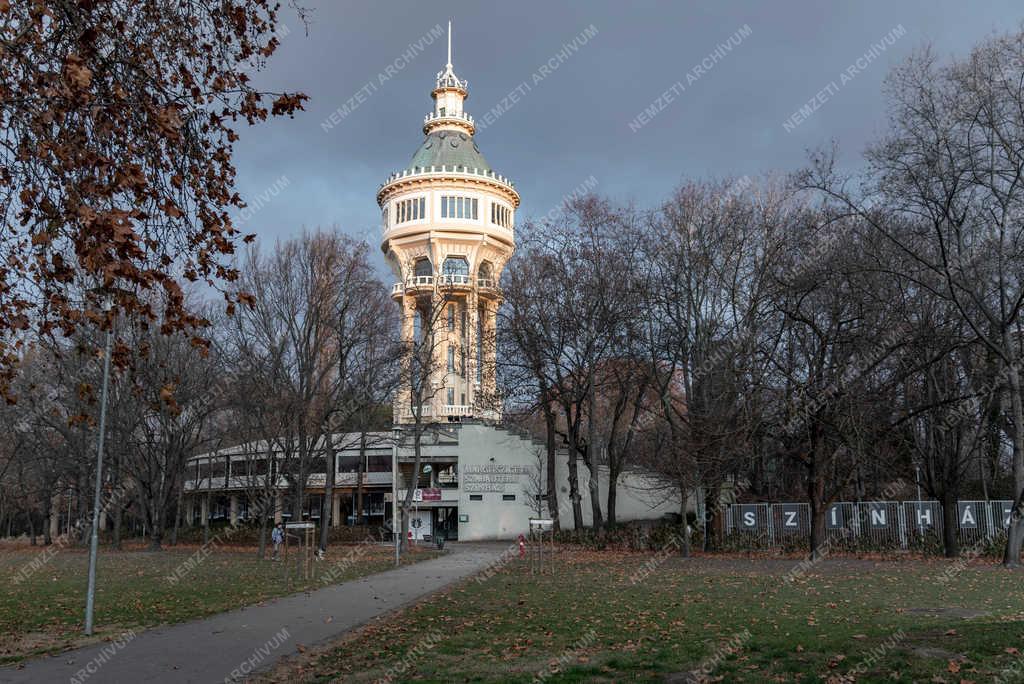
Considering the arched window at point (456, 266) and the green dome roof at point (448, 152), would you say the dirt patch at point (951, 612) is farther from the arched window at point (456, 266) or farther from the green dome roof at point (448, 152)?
the green dome roof at point (448, 152)

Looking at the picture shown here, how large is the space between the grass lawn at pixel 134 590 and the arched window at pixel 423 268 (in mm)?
26015

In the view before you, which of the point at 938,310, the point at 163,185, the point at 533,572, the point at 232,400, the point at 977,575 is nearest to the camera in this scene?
the point at 163,185

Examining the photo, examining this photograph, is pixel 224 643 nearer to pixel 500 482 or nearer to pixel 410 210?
pixel 500 482

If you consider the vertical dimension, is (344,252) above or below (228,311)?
above

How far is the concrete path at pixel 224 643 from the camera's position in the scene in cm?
998

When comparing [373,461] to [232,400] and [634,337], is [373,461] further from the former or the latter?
[634,337]

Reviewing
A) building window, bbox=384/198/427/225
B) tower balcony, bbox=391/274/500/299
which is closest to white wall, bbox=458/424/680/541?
tower balcony, bbox=391/274/500/299

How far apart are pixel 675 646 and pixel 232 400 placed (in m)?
30.2

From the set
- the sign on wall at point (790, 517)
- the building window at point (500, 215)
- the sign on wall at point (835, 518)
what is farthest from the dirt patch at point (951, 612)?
the building window at point (500, 215)

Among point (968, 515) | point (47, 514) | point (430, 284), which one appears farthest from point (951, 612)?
point (47, 514)

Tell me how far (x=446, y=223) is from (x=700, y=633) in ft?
152

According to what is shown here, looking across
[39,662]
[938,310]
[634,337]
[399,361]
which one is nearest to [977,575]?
[938,310]

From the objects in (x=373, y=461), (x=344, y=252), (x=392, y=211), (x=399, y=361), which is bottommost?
(x=373, y=461)

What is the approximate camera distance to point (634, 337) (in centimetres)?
3628
